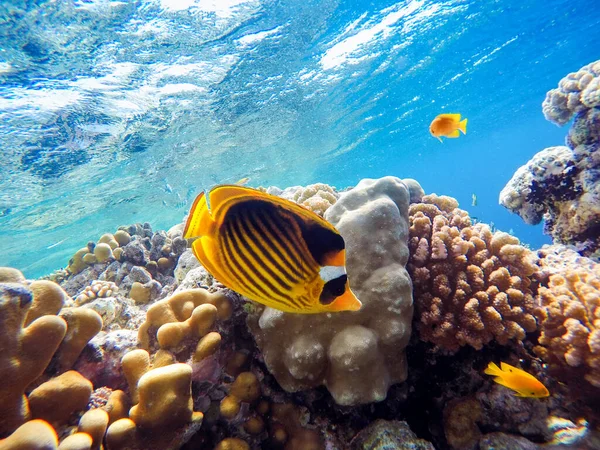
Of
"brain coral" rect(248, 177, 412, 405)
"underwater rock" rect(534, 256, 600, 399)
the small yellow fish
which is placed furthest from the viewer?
"underwater rock" rect(534, 256, 600, 399)

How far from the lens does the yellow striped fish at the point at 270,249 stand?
1.03 m


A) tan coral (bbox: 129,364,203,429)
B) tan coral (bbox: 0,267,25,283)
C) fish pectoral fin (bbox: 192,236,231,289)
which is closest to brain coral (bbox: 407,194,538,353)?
tan coral (bbox: 129,364,203,429)

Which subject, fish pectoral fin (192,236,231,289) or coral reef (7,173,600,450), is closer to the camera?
fish pectoral fin (192,236,231,289)

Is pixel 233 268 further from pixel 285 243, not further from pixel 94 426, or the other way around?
pixel 94 426

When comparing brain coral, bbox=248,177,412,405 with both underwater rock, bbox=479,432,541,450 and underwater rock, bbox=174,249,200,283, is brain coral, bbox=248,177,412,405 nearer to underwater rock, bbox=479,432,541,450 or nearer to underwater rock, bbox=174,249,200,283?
underwater rock, bbox=479,432,541,450

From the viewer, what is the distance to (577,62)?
80.2 feet

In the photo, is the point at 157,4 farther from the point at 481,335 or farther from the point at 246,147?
the point at 246,147

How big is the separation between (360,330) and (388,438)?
885 mm

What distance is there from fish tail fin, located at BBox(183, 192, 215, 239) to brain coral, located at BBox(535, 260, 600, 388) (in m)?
3.11

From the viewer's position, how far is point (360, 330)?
2334 mm

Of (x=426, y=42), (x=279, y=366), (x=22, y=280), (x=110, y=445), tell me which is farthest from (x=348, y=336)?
(x=426, y=42)

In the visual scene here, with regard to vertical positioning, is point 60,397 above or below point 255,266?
below

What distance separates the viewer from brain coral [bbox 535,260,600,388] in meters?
2.40

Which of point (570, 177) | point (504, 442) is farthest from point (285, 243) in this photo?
point (570, 177)
